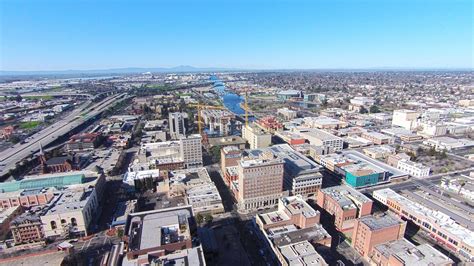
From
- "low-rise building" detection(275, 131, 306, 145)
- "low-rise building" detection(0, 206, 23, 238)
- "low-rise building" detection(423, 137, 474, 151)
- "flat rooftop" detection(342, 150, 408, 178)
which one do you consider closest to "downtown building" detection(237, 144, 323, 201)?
"flat rooftop" detection(342, 150, 408, 178)

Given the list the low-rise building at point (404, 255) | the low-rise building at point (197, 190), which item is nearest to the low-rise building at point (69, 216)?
the low-rise building at point (197, 190)

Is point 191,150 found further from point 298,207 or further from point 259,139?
point 298,207

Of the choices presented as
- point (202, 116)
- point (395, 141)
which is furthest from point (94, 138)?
point (395, 141)

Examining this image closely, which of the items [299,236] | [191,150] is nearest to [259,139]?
[191,150]

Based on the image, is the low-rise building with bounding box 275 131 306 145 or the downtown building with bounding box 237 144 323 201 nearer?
the downtown building with bounding box 237 144 323 201

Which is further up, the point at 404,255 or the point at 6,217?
the point at 404,255

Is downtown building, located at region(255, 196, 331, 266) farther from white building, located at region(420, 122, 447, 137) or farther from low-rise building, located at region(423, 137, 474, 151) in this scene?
white building, located at region(420, 122, 447, 137)

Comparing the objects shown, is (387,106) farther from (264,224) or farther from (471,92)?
(264,224)
